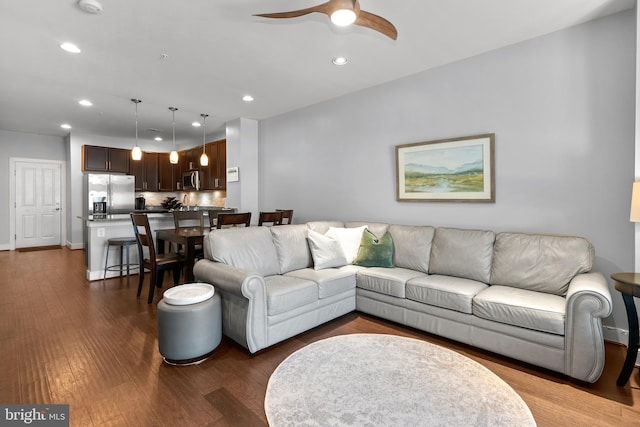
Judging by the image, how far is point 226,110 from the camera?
5.45 m

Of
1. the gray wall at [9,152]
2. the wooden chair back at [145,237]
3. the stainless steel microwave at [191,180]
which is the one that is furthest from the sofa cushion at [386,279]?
the gray wall at [9,152]

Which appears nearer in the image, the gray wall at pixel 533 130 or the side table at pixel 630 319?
the side table at pixel 630 319

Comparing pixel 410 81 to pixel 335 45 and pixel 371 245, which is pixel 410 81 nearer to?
pixel 335 45

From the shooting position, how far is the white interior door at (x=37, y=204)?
24.1 ft

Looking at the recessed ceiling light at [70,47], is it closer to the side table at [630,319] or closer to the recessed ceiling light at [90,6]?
the recessed ceiling light at [90,6]

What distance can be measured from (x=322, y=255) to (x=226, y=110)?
3361 millimetres

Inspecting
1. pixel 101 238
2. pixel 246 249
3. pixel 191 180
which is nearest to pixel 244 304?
pixel 246 249

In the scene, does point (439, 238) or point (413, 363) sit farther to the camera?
point (439, 238)

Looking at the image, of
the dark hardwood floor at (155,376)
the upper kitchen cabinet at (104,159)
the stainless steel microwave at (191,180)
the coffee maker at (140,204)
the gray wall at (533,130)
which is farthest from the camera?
the coffee maker at (140,204)

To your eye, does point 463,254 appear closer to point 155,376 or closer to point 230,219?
point 230,219

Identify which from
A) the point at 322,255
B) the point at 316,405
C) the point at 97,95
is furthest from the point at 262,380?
the point at 97,95

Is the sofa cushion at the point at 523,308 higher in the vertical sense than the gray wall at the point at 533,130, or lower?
lower

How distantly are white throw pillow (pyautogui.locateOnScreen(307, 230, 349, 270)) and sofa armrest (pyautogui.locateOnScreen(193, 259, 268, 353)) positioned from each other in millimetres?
1035

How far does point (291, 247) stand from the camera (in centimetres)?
348
